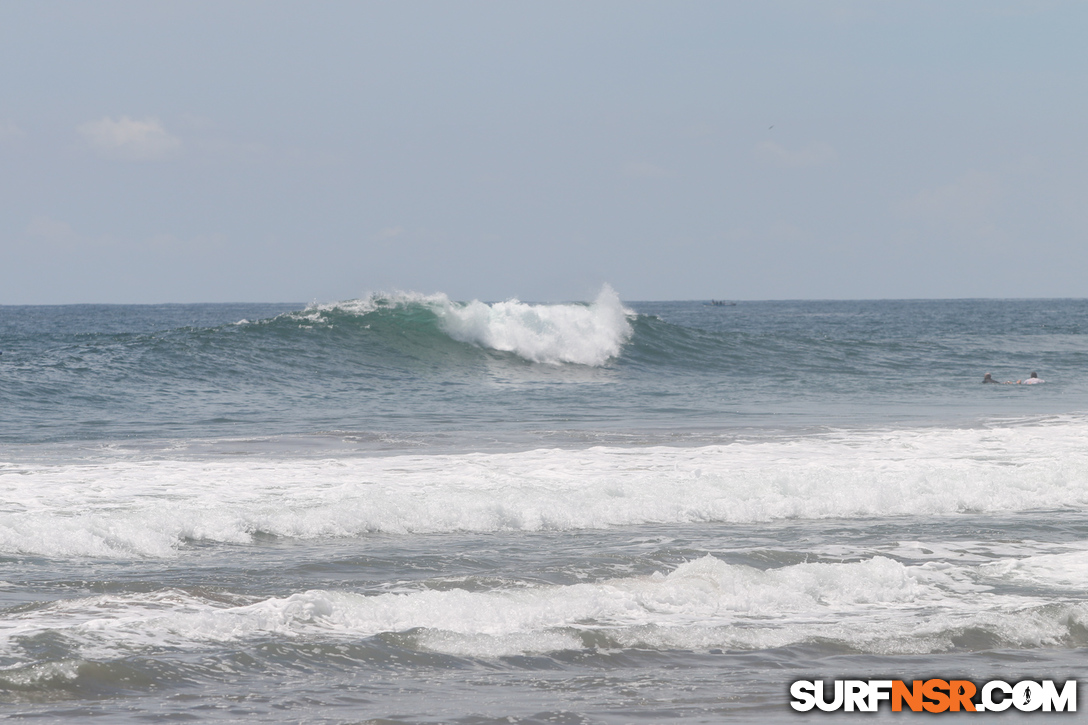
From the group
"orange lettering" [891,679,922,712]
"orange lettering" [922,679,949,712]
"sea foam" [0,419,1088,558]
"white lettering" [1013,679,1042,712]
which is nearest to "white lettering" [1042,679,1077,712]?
"white lettering" [1013,679,1042,712]

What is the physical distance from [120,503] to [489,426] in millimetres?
7032

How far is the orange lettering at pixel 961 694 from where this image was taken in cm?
473

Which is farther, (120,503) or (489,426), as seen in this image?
(489,426)

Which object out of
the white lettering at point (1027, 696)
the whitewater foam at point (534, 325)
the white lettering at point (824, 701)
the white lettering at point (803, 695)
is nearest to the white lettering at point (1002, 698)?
→ the white lettering at point (1027, 696)

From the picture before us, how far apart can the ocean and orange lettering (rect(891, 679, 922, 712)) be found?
0.15m

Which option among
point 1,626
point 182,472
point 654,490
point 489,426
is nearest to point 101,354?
point 489,426

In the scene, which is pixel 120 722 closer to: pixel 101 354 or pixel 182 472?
pixel 182 472

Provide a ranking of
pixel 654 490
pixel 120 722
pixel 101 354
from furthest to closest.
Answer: pixel 101 354
pixel 654 490
pixel 120 722

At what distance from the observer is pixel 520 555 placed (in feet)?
25.5

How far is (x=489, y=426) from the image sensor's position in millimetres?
15609

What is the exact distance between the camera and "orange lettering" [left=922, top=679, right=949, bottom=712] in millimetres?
4742

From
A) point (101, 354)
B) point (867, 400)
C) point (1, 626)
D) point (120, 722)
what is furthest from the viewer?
point (101, 354)

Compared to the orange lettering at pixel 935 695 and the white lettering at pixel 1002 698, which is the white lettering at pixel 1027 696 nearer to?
the white lettering at pixel 1002 698

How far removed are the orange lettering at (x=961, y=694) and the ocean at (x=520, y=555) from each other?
190 mm
